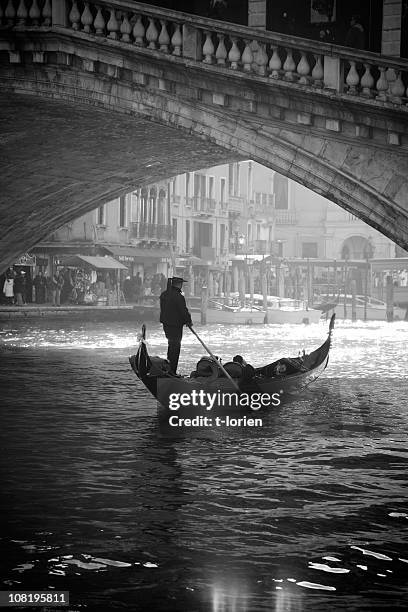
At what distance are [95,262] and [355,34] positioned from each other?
26805 mm

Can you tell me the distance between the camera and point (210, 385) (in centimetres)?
1368

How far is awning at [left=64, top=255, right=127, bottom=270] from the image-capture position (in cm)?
4231

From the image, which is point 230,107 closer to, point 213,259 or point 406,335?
point 406,335

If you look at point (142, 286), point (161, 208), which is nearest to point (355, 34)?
point (142, 286)

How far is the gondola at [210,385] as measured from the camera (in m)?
13.5

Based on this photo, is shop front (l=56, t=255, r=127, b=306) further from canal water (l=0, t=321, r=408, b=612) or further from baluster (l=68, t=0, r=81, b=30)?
baluster (l=68, t=0, r=81, b=30)

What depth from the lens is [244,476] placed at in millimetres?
10422

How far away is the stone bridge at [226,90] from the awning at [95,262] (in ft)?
75.6

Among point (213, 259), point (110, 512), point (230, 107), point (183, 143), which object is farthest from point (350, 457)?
point (213, 259)

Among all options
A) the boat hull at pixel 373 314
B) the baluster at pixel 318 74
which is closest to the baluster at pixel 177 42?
the baluster at pixel 318 74

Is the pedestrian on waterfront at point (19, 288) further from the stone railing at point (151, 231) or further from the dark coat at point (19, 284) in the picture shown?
the stone railing at point (151, 231)

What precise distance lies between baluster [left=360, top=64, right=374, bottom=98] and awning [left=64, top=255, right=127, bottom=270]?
28407 mm

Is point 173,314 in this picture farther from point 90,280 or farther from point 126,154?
point 90,280

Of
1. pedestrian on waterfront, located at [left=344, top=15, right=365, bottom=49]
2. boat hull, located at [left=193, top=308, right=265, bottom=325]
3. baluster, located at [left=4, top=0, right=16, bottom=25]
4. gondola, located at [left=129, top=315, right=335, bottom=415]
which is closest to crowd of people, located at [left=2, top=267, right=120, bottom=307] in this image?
boat hull, located at [left=193, top=308, right=265, bottom=325]
